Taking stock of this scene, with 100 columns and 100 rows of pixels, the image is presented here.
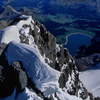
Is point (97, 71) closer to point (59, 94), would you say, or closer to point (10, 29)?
point (10, 29)

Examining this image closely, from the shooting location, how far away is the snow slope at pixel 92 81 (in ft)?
208

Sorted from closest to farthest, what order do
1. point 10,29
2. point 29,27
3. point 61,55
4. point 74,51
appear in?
point 10,29 < point 29,27 < point 61,55 < point 74,51

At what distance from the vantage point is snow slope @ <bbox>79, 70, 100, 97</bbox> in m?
63.3

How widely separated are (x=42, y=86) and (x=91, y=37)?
167946 millimetres

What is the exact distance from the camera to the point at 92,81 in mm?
73062

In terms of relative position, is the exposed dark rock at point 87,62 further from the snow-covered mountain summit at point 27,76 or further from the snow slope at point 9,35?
the snow-covered mountain summit at point 27,76

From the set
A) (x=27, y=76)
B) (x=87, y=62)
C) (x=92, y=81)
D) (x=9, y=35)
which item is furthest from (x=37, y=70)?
(x=87, y=62)

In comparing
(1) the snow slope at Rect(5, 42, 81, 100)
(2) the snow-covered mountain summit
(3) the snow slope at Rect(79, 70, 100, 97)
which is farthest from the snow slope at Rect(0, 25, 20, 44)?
(3) the snow slope at Rect(79, 70, 100, 97)

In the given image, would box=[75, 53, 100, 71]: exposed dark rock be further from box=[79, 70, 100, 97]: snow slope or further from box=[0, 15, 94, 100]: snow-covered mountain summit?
box=[0, 15, 94, 100]: snow-covered mountain summit

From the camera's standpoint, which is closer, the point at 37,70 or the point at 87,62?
the point at 37,70

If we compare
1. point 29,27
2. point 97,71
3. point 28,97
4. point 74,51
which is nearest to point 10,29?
point 29,27

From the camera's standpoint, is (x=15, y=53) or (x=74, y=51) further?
(x=74, y=51)

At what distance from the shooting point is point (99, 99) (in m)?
49.8

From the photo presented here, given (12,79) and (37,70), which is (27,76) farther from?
(12,79)
